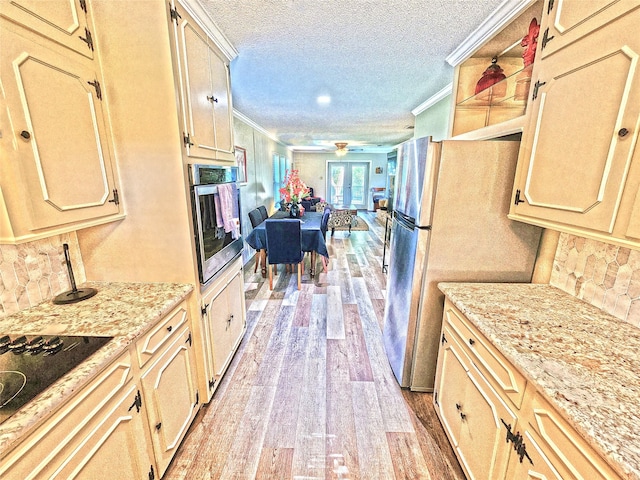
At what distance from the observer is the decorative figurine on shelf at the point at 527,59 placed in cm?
141

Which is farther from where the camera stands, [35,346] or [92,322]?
[92,322]

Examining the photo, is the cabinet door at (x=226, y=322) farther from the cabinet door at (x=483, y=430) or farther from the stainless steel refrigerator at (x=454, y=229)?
the cabinet door at (x=483, y=430)

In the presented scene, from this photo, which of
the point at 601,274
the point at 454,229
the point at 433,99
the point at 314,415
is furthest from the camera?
the point at 433,99

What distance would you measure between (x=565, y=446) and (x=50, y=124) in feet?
6.95

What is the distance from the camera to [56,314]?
1.22 m

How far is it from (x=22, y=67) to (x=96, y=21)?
521 mm

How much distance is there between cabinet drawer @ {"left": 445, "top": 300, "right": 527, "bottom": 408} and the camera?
38.6 inches

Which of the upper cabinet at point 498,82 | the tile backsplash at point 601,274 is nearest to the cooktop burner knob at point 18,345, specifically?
the upper cabinet at point 498,82

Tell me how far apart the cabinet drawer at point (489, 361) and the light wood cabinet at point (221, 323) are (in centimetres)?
152

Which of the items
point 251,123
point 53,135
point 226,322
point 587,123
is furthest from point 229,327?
point 251,123

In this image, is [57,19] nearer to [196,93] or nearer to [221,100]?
[196,93]

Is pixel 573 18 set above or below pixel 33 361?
above

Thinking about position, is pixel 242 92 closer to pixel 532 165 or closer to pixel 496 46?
pixel 496 46

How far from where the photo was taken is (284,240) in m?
3.46
